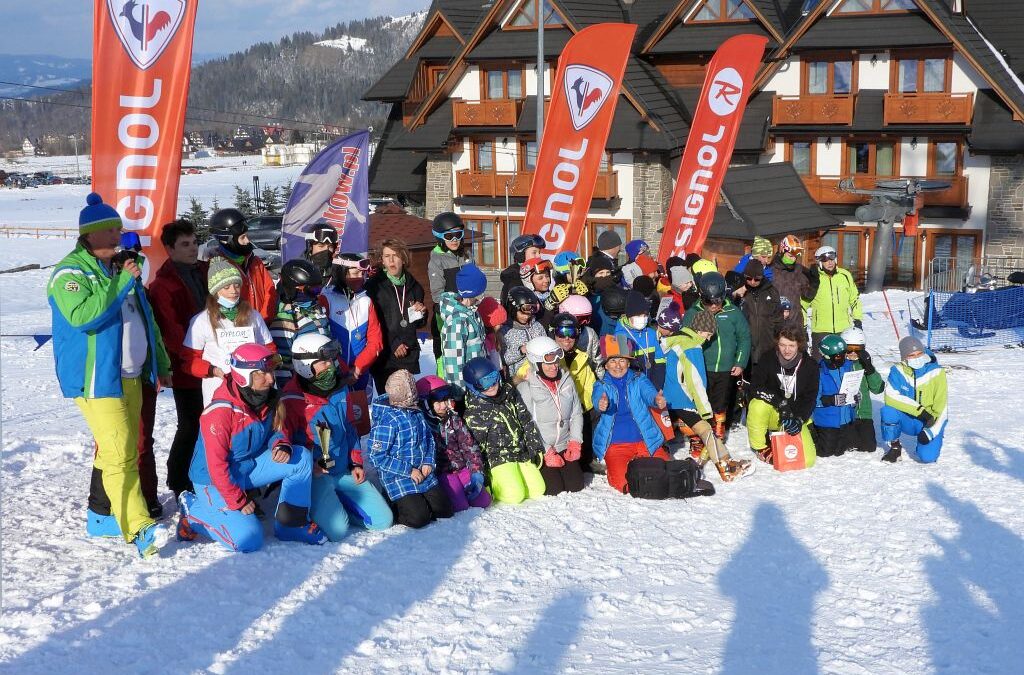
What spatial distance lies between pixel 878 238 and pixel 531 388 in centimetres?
1627

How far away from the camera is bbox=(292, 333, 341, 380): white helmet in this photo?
22.2 ft

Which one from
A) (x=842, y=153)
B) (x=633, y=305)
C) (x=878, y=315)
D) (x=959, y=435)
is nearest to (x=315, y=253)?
(x=633, y=305)

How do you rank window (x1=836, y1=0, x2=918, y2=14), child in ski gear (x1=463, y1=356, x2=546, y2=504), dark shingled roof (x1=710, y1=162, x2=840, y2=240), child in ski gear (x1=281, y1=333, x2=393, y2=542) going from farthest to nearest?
window (x1=836, y1=0, x2=918, y2=14)
dark shingled roof (x1=710, y1=162, x2=840, y2=240)
child in ski gear (x1=463, y1=356, x2=546, y2=504)
child in ski gear (x1=281, y1=333, x2=393, y2=542)

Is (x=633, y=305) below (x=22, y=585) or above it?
above

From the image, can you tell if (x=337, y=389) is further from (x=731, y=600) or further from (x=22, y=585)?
(x=731, y=600)

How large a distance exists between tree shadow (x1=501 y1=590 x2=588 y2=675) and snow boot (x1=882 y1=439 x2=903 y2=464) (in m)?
3.79

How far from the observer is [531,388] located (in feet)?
25.6

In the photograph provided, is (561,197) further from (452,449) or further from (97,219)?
(97,219)

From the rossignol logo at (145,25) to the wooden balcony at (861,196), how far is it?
20148 mm

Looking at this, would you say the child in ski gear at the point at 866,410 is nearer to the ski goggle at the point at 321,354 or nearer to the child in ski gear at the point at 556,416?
the child in ski gear at the point at 556,416

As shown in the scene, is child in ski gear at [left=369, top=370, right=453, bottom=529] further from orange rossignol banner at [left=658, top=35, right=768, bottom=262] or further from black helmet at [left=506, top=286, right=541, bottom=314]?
orange rossignol banner at [left=658, top=35, right=768, bottom=262]

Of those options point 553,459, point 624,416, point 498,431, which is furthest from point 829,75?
point 498,431

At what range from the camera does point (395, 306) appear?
320 inches

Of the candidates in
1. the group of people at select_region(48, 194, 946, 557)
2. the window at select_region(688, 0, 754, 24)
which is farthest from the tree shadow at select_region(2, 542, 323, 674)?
the window at select_region(688, 0, 754, 24)
